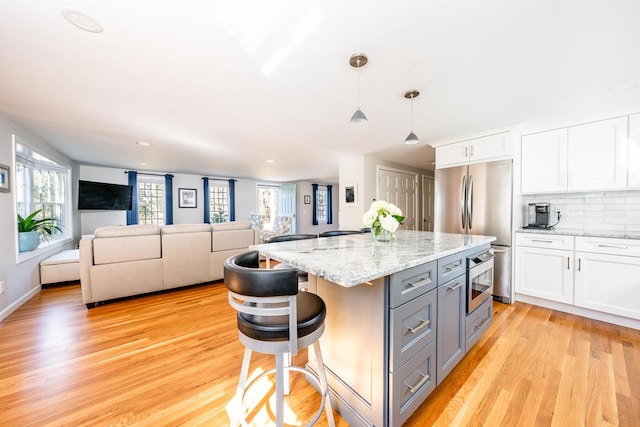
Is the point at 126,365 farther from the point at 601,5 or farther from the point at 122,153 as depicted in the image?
the point at 122,153

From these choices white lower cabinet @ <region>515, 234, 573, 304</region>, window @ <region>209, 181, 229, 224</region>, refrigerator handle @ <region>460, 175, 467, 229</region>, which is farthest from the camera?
window @ <region>209, 181, 229, 224</region>

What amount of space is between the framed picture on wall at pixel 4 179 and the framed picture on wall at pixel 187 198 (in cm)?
434

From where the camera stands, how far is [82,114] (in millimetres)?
2709

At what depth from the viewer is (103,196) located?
5680mm

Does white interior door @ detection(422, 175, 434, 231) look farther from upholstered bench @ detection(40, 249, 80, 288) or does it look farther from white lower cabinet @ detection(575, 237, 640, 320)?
upholstered bench @ detection(40, 249, 80, 288)

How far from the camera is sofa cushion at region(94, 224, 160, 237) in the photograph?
117 inches

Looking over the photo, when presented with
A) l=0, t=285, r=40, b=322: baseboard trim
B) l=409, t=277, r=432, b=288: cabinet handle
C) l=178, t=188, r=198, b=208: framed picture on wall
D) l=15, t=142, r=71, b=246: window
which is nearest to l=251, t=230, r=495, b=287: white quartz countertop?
l=409, t=277, r=432, b=288: cabinet handle

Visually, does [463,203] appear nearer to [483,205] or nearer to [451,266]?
[483,205]

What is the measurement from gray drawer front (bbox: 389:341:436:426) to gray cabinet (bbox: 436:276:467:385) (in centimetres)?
10

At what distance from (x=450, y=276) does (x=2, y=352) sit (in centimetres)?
353

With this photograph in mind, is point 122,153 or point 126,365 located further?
point 122,153

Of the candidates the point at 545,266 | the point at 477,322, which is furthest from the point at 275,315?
the point at 545,266

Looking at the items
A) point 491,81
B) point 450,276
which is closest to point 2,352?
point 450,276

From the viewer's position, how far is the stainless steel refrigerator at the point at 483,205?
3.03 metres
